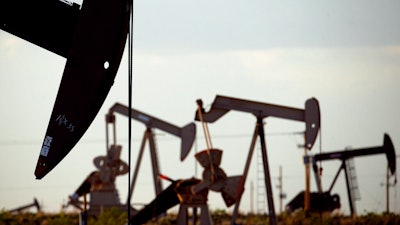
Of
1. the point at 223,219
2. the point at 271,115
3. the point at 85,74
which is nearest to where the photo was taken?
A: the point at 85,74

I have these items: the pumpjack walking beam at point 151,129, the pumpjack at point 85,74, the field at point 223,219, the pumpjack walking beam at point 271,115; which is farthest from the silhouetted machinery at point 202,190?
the pumpjack at point 85,74

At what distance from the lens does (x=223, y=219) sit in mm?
30531

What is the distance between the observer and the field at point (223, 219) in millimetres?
25989

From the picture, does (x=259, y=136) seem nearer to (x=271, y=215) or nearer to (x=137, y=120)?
(x=271, y=215)

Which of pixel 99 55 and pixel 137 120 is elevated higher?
pixel 137 120

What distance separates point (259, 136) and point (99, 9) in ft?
44.4

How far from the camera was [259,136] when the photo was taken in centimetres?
2236

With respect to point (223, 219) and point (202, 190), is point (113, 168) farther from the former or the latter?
point (202, 190)

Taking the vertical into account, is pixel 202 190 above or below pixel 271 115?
below

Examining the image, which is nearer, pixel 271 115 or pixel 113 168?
pixel 271 115

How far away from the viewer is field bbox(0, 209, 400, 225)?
26.0 m

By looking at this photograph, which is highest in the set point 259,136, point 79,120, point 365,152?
point 365,152

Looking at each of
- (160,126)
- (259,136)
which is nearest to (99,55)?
(259,136)

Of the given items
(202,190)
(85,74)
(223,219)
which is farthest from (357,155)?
(85,74)
